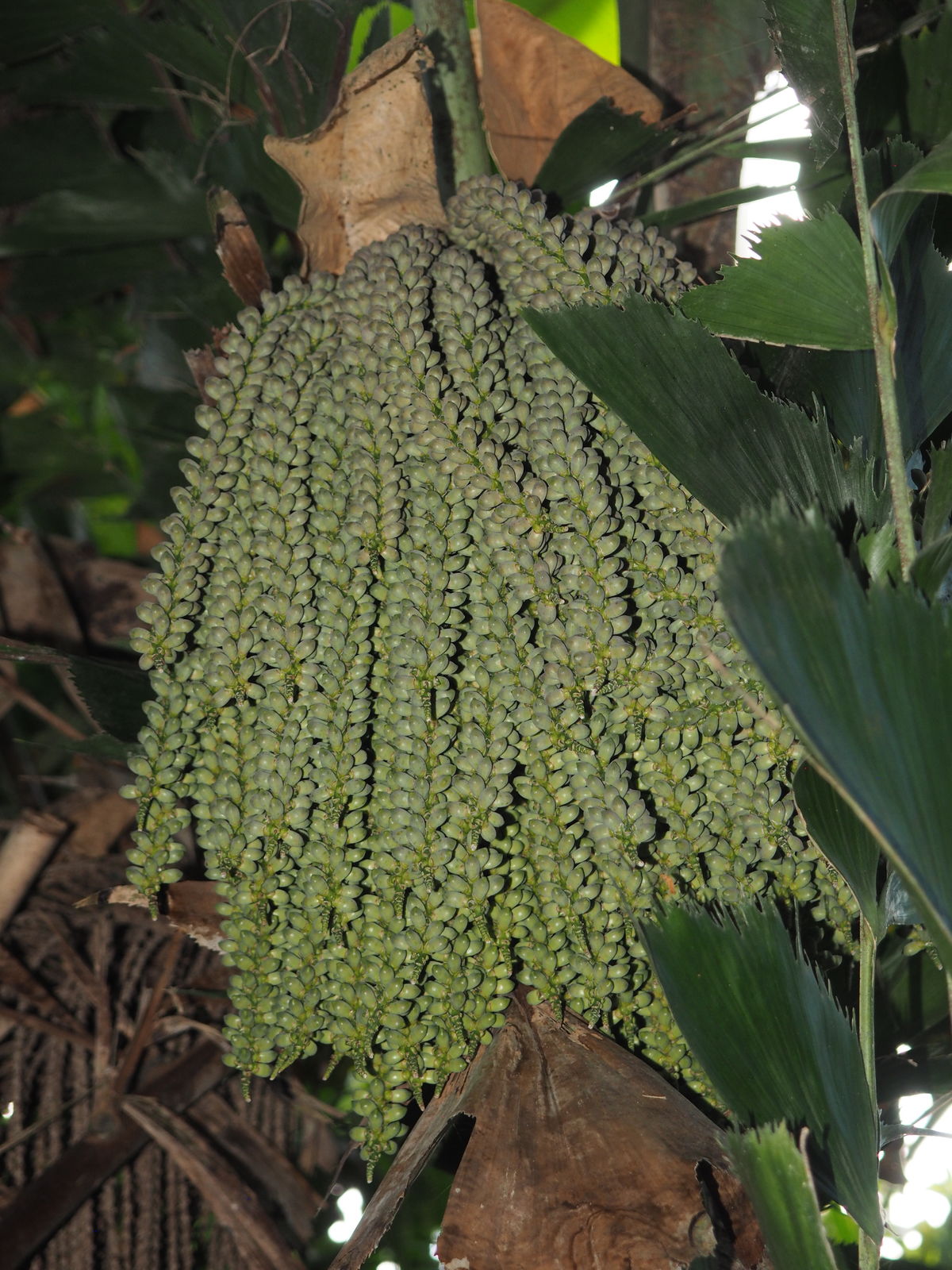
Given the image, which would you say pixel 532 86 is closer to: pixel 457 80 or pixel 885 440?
pixel 457 80

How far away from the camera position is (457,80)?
97 cm

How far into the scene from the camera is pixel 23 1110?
1.17 metres

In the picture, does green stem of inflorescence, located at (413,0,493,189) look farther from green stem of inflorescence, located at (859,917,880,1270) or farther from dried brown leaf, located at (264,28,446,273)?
green stem of inflorescence, located at (859,917,880,1270)

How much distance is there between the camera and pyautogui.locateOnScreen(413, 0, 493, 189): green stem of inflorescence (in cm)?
95

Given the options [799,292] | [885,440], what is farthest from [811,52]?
[885,440]

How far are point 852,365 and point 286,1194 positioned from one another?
3.95ft

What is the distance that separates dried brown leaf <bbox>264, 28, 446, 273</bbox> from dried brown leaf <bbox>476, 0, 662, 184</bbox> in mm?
107

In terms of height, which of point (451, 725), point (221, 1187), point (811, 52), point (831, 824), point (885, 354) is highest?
point (811, 52)

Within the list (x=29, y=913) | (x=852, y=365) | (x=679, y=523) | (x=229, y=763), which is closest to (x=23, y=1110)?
(x=29, y=913)

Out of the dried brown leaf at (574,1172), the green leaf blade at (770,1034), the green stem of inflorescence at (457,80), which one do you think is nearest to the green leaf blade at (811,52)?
the green stem of inflorescence at (457,80)

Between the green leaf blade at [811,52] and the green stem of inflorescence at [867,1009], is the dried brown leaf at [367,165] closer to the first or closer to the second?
the green leaf blade at [811,52]

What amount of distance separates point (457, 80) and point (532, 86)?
0.07 meters

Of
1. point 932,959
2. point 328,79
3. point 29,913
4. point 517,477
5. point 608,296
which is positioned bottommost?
point 932,959

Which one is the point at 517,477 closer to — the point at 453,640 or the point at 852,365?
the point at 453,640
